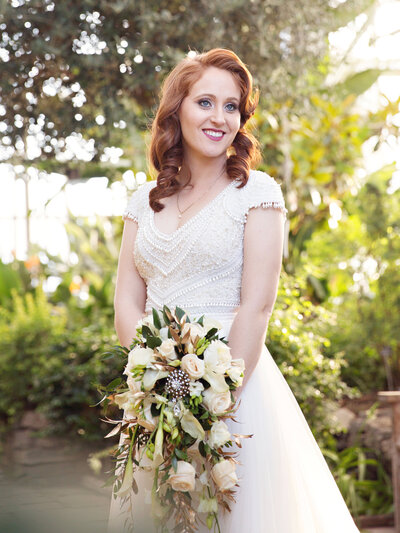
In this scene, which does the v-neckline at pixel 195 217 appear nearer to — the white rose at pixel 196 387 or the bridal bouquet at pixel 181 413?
the bridal bouquet at pixel 181 413

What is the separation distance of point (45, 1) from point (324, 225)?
3.98 meters

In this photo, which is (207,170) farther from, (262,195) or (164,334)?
(164,334)

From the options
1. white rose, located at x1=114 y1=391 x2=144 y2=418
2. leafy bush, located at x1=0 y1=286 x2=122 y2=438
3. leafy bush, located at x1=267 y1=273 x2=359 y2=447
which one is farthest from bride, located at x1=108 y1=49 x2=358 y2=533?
leafy bush, located at x1=0 y1=286 x2=122 y2=438

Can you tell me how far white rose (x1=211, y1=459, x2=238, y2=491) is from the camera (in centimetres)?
176

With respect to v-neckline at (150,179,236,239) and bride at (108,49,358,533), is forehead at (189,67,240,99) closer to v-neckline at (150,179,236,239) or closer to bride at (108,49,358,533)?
bride at (108,49,358,533)

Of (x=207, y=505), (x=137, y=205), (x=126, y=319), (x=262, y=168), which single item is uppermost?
(x=262, y=168)

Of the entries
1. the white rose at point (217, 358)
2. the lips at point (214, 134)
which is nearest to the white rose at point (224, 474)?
the white rose at point (217, 358)

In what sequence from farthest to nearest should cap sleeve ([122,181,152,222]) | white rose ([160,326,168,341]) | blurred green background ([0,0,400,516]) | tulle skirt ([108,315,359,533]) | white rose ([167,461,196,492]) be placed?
blurred green background ([0,0,400,516]) < cap sleeve ([122,181,152,222]) < tulle skirt ([108,315,359,533]) < white rose ([160,326,168,341]) < white rose ([167,461,196,492])

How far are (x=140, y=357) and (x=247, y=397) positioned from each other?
0.49 meters

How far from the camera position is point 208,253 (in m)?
2.12

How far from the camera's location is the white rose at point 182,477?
170 cm

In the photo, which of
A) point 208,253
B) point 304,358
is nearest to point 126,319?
point 208,253

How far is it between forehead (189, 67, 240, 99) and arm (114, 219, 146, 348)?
1.71 feet

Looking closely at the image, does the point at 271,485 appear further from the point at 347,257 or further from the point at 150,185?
the point at 347,257
